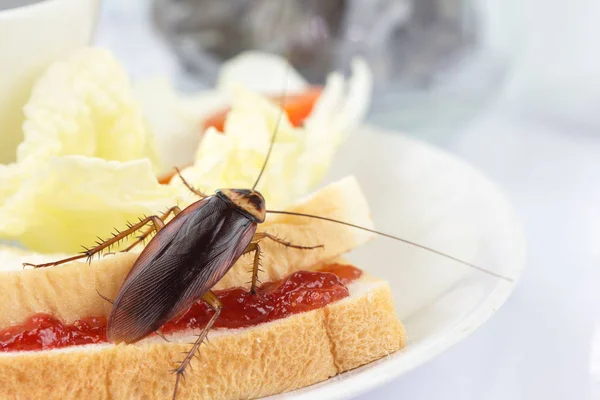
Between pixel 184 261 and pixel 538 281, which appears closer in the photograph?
pixel 184 261

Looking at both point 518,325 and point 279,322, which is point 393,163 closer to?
point 518,325

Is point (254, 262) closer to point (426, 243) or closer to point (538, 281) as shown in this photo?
point (426, 243)

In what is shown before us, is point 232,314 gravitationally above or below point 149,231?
below

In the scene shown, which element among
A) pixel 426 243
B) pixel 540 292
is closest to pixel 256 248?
pixel 426 243

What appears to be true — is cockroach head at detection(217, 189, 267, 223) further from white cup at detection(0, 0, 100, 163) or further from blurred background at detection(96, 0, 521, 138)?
blurred background at detection(96, 0, 521, 138)

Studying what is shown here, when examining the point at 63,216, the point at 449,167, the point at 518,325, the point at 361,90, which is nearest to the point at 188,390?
the point at 63,216

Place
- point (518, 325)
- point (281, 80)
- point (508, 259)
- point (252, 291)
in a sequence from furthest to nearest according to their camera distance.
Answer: point (281, 80) → point (518, 325) → point (508, 259) → point (252, 291)
